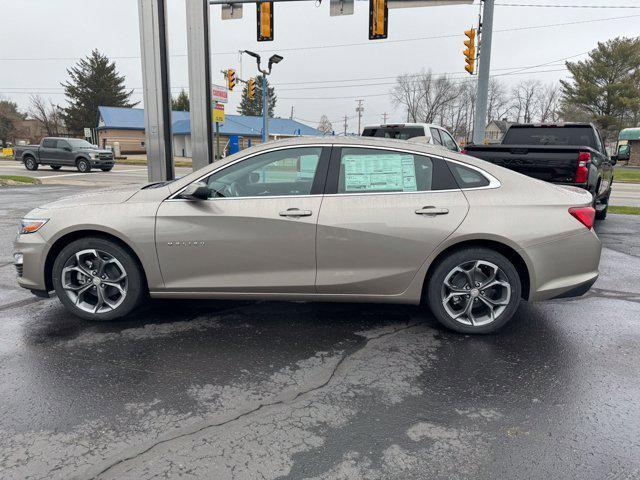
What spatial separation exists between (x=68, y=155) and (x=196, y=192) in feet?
88.2

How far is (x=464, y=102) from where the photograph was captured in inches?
3627

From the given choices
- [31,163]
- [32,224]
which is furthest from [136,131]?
[32,224]

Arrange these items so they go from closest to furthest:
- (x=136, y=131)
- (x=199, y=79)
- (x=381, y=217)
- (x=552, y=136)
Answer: (x=381, y=217) < (x=199, y=79) < (x=552, y=136) < (x=136, y=131)

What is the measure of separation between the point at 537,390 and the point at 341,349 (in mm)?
1390

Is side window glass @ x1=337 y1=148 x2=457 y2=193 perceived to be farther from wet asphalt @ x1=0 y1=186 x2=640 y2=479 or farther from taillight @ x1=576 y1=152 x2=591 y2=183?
taillight @ x1=576 y1=152 x2=591 y2=183

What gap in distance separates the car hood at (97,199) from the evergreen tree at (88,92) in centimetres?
7068

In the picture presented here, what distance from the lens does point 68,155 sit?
2689cm

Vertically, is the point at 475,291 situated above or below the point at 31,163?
below

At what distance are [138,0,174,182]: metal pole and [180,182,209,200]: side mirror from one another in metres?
5.32

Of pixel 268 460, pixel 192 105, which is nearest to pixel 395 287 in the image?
pixel 268 460

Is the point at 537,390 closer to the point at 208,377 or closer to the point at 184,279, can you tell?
the point at 208,377

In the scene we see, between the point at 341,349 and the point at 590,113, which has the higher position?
the point at 590,113

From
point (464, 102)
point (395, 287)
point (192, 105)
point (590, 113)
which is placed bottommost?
point (395, 287)

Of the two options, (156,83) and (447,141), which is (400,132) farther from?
(156,83)
